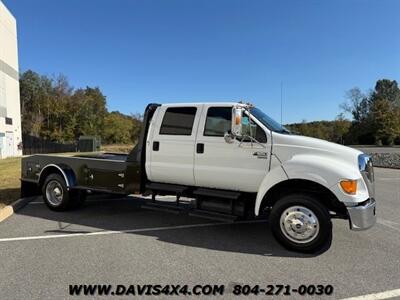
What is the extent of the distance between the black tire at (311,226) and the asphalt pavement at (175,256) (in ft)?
0.45

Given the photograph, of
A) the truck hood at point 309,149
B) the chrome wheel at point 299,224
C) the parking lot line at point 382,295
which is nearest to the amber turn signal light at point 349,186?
the truck hood at point 309,149

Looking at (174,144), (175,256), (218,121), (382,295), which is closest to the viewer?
(382,295)

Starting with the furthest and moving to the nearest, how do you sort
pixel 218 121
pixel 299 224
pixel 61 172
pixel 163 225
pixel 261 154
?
pixel 61 172, pixel 163 225, pixel 218 121, pixel 261 154, pixel 299 224

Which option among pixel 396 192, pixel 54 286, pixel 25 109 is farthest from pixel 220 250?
pixel 25 109

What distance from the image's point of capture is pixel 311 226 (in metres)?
5.66

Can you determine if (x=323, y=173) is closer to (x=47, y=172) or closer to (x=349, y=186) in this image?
(x=349, y=186)

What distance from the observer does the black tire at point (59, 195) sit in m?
8.40

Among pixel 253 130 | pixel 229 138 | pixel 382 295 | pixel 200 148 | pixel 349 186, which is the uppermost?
pixel 253 130

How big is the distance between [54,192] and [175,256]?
164 inches

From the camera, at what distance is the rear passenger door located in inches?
272

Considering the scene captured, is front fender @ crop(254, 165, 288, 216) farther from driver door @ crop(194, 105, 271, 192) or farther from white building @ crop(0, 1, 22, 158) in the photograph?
white building @ crop(0, 1, 22, 158)

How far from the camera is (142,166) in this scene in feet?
24.3

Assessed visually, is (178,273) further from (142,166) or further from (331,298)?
(142,166)

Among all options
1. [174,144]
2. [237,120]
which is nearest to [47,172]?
[174,144]
